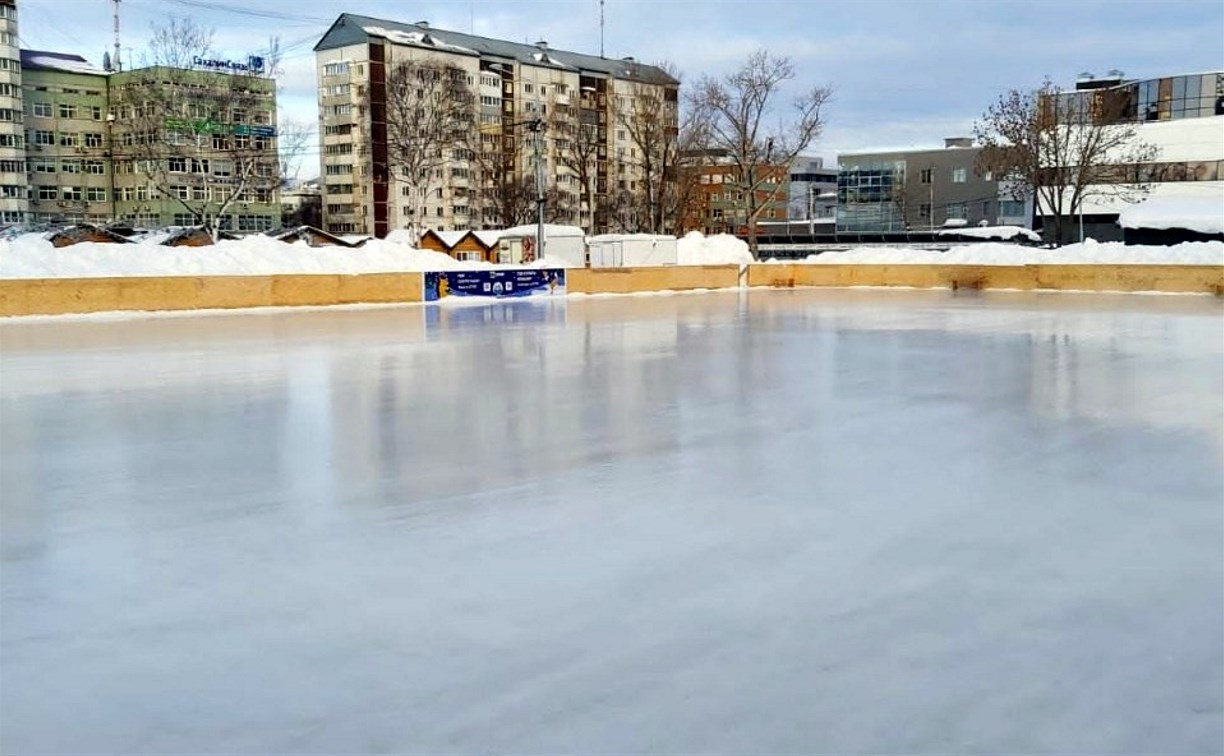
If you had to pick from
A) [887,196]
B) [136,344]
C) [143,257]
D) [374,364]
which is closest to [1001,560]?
[374,364]

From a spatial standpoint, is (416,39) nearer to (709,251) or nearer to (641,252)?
(641,252)

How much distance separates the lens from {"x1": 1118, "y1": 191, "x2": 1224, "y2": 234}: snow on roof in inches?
1933

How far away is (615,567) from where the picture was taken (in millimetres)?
5141

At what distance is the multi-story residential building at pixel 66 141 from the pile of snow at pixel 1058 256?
55984mm

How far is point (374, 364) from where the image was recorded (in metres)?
14.0

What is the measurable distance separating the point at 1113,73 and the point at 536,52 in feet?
141

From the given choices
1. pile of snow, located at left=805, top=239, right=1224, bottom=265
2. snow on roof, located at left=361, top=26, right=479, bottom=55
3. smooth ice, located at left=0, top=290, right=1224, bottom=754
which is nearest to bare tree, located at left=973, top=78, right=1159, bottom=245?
pile of snow, located at left=805, top=239, right=1224, bottom=265

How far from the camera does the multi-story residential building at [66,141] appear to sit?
241 ft

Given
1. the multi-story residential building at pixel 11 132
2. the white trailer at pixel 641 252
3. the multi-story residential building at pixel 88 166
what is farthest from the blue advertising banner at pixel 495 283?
the multi-story residential building at pixel 11 132

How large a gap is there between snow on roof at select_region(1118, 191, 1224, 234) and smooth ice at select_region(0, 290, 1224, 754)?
42.8m

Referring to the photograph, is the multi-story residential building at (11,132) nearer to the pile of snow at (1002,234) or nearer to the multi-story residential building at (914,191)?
the multi-story residential building at (914,191)

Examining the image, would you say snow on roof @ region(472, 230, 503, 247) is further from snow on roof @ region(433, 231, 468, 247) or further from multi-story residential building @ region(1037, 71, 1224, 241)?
multi-story residential building @ region(1037, 71, 1224, 241)

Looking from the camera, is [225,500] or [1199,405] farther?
[1199,405]

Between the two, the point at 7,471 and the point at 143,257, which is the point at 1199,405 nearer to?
the point at 7,471
